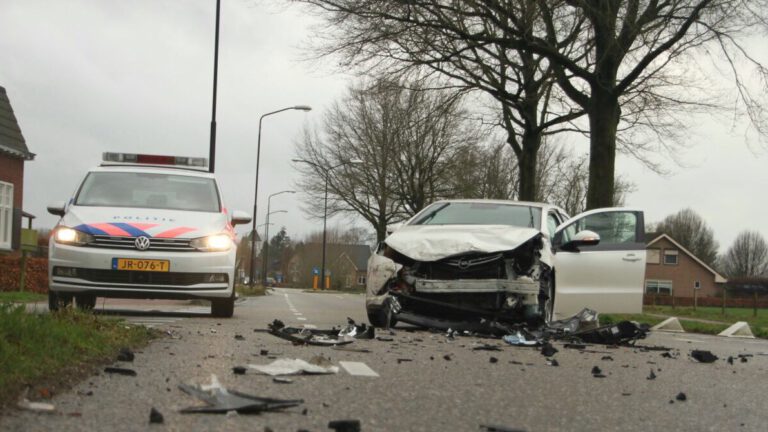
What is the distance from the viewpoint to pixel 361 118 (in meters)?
45.1

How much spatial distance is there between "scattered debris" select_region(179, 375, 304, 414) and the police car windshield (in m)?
7.21

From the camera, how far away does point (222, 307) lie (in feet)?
38.1

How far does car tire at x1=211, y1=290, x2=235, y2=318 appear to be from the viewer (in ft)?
37.8

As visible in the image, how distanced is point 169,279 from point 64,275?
113 cm

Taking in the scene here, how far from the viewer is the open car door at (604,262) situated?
1095 cm

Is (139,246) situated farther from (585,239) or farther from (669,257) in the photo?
(669,257)

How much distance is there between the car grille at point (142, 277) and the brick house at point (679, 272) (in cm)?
7577

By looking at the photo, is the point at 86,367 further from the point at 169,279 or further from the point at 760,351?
the point at 760,351

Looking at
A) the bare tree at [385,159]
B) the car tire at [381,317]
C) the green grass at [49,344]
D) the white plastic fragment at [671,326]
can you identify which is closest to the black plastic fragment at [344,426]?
the green grass at [49,344]

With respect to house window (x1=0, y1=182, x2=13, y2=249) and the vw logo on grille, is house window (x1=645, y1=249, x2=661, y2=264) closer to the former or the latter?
house window (x1=0, y1=182, x2=13, y2=249)

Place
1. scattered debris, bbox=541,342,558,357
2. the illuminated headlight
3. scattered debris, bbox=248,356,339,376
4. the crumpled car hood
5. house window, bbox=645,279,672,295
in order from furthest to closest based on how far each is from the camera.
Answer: house window, bbox=645,279,672,295, the illuminated headlight, the crumpled car hood, scattered debris, bbox=541,342,558,357, scattered debris, bbox=248,356,339,376

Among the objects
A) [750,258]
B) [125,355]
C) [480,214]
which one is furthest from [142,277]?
[750,258]

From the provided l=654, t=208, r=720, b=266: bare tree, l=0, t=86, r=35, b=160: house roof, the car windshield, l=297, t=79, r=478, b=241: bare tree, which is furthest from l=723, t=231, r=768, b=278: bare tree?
the car windshield

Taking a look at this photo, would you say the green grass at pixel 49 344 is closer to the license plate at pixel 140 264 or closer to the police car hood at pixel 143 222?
the license plate at pixel 140 264
